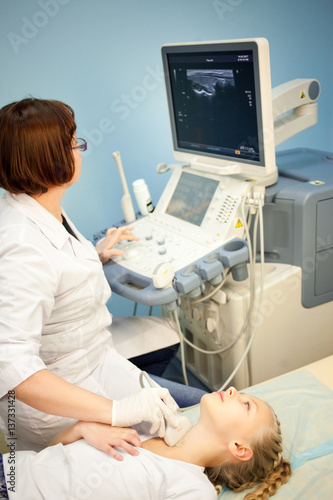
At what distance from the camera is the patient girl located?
3.80 feet

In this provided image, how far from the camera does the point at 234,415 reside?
1.32m

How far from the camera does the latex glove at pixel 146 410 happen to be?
1.16m

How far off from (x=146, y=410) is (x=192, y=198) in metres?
1.05

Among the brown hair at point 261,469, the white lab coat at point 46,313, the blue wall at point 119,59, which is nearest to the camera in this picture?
the white lab coat at point 46,313

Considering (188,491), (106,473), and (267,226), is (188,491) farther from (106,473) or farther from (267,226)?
(267,226)

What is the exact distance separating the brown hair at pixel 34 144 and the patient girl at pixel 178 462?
0.64 metres

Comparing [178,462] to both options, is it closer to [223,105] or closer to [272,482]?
[272,482]

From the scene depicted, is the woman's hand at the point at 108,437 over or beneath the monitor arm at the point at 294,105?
beneath

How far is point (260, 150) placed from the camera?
1.70 m

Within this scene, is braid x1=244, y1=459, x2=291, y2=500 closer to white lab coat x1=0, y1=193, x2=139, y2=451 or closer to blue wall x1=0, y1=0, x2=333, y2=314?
white lab coat x1=0, y1=193, x2=139, y2=451

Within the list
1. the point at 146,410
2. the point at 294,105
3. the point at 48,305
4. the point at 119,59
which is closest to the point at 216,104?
the point at 294,105

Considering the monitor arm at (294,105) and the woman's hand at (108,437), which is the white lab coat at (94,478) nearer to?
the woman's hand at (108,437)

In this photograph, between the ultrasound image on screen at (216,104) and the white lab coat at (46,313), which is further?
the ultrasound image on screen at (216,104)

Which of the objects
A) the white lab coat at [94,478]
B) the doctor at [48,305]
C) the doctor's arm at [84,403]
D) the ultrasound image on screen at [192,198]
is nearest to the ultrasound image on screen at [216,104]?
the ultrasound image on screen at [192,198]
